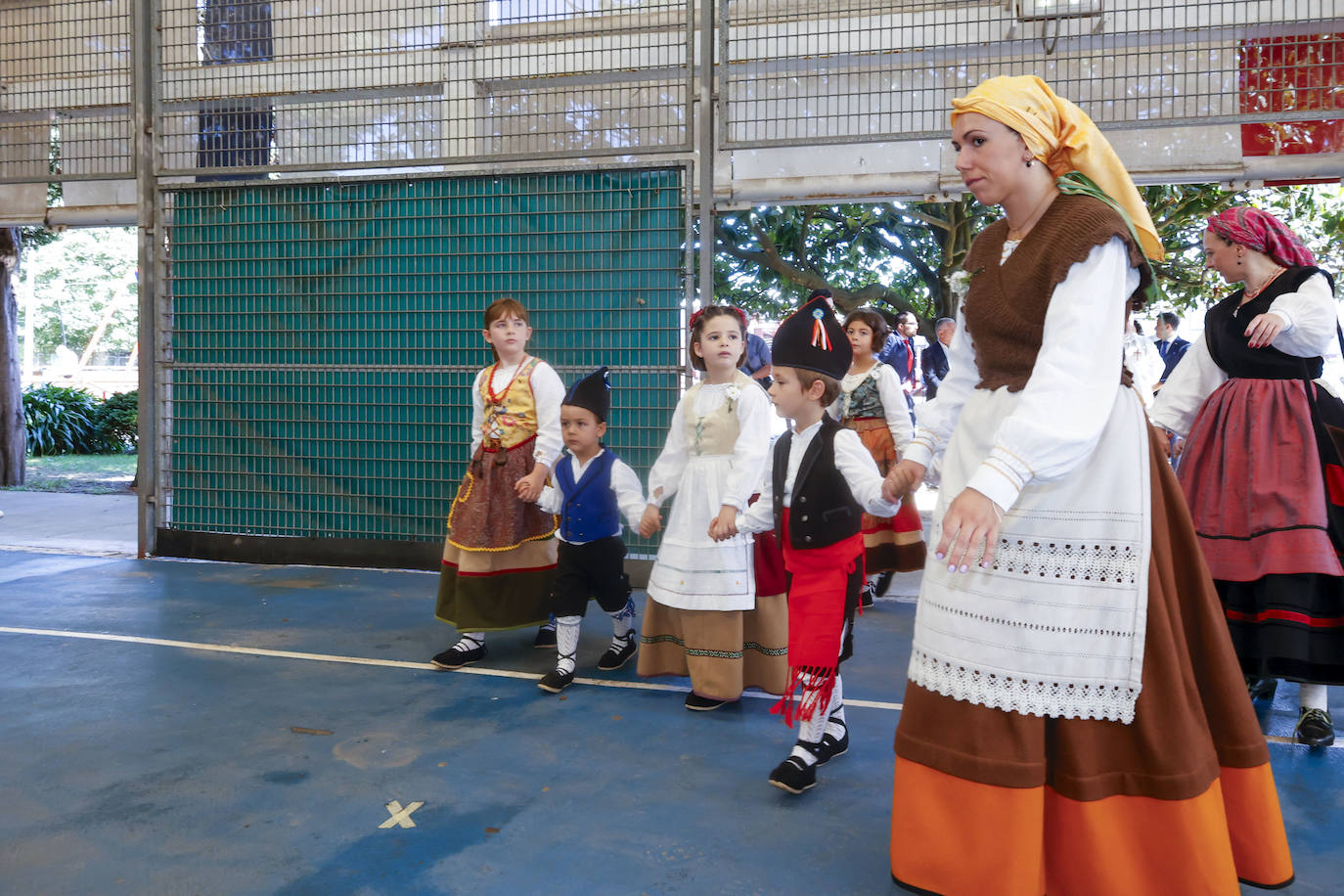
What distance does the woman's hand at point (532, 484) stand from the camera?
416 centimetres

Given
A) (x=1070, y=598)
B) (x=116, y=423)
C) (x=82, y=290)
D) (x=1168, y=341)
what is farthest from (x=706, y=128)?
(x=82, y=290)

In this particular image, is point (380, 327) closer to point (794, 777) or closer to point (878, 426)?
point (878, 426)

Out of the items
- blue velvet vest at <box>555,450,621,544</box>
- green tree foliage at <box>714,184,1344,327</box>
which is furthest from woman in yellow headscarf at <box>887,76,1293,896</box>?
green tree foliage at <box>714,184,1344,327</box>

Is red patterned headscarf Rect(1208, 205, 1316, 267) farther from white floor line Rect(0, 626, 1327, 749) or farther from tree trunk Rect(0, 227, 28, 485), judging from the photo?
tree trunk Rect(0, 227, 28, 485)

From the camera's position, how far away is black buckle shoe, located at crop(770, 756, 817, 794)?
9.53 feet

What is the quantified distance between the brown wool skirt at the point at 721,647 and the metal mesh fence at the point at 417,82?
306 centimetres

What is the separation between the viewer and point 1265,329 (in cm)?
326

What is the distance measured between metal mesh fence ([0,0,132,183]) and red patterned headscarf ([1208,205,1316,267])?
6.75 metres

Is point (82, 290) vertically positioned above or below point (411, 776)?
above

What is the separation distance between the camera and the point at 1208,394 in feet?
12.1

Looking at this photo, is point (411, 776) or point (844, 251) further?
point (844, 251)

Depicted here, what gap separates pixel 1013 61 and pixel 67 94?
636 centimetres

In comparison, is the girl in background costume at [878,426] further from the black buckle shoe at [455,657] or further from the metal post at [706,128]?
the black buckle shoe at [455,657]

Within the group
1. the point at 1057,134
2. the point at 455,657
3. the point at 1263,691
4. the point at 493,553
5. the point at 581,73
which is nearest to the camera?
the point at 1057,134
